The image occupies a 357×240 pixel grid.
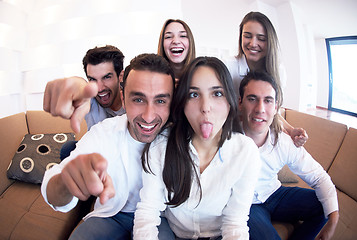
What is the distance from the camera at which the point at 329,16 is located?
7.67 ft

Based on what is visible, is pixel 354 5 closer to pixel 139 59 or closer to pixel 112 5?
pixel 139 59

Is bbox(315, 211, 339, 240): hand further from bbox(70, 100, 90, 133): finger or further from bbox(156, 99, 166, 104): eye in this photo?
bbox(70, 100, 90, 133): finger

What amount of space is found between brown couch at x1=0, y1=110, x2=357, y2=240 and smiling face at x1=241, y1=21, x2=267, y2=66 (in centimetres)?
100

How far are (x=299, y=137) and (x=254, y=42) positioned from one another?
26.6 inches

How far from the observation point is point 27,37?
261 centimetres

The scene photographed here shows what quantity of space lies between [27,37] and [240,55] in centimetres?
314

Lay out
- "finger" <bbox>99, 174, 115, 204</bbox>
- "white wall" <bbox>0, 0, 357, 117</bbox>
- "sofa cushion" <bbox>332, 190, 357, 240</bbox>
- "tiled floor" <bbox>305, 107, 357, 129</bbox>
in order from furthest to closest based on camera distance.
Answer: "tiled floor" <bbox>305, 107, 357, 129</bbox> < "white wall" <bbox>0, 0, 357, 117</bbox> < "sofa cushion" <bbox>332, 190, 357, 240</bbox> < "finger" <bbox>99, 174, 115, 204</bbox>

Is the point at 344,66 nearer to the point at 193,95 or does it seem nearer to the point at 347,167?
the point at 347,167

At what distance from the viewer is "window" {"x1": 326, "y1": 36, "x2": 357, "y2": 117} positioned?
1.96 m

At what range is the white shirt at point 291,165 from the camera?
939 millimetres

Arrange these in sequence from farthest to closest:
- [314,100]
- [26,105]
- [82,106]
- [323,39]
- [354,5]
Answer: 1. [314,100]
2. [26,105]
3. [323,39]
4. [354,5]
5. [82,106]

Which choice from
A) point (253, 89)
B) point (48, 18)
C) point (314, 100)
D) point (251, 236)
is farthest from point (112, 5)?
point (314, 100)

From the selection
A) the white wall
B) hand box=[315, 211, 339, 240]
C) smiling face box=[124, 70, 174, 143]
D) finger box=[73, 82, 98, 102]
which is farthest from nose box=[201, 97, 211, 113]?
the white wall

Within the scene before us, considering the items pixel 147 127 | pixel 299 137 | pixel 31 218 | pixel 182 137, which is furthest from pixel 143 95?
pixel 31 218
